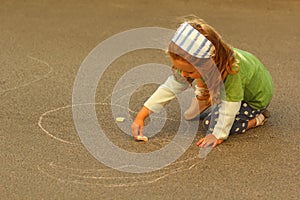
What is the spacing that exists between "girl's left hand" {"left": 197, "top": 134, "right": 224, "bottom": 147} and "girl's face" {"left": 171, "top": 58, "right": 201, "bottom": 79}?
0.49 feet

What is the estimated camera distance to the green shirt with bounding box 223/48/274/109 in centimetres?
128

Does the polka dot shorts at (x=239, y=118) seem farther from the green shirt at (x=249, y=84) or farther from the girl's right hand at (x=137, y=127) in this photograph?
the girl's right hand at (x=137, y=127)

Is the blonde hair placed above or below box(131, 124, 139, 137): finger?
above

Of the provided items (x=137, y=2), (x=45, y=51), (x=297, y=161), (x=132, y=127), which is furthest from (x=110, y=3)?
(x=297, y=161)

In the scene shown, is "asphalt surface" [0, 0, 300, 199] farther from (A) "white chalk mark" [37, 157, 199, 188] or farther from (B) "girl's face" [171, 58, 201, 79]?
(B) "girl's face" [171, 58, 201, 79]

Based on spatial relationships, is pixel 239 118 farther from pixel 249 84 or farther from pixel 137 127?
pixel 137 127

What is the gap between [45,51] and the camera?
187cm

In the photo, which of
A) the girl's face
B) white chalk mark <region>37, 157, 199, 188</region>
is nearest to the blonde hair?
the girl's face

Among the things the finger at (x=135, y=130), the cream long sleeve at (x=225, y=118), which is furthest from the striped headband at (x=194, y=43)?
the finger at (x=135, y=130)

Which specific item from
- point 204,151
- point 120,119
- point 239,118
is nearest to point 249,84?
point 239,118

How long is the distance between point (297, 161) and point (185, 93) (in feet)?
1.34

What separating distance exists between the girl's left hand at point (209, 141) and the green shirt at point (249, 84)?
10 cm

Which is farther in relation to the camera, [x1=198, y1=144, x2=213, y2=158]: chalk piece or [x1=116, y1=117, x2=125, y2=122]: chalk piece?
[x1=116, y1=117, x2=125, y2=122]: chalk piece

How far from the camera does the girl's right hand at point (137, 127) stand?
135 cm
